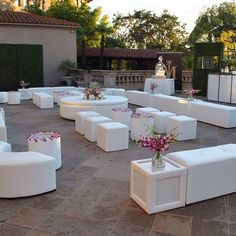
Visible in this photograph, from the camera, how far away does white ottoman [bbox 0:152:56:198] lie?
4547 mm

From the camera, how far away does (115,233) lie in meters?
3.76

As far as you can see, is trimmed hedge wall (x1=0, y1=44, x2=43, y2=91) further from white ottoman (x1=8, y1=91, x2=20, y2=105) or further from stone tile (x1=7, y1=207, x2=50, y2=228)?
stone tile (x1=7, y1=207, x2=50, y2=228)

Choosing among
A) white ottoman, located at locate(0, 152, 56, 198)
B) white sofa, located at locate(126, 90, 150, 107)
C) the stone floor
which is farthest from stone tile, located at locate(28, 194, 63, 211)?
white sofa, located at locate(126, 90, 150, 107)

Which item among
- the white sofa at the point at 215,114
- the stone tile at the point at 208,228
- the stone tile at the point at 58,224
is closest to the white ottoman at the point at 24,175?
the stone tile at the point at 58,224

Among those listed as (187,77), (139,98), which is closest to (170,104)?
(139,98)

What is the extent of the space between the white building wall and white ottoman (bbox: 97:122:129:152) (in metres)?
13.5

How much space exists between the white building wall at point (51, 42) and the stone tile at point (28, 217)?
1612 centimetres

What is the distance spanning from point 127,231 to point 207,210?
3.81 ft

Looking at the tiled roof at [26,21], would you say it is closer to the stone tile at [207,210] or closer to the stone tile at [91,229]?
the stone tile at [91,229]

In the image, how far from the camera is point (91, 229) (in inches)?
151

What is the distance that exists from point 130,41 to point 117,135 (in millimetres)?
30504

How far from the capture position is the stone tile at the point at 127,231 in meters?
3.74

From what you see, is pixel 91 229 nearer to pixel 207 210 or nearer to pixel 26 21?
pixel 207 210

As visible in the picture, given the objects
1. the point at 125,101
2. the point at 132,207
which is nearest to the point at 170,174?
the point at 132,207
